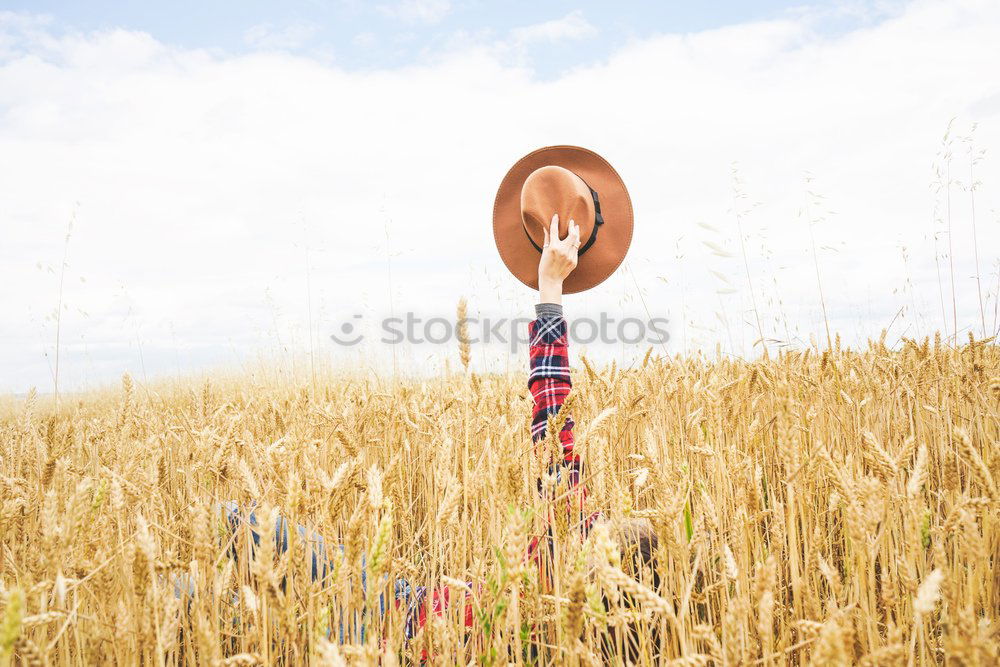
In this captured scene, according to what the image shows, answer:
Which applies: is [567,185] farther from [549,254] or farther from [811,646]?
[811,646]

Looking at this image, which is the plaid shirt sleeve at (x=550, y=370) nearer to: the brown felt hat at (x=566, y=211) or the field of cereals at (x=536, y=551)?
the field of cereals at (x=536, y=551)

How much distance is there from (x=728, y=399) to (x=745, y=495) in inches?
67.8

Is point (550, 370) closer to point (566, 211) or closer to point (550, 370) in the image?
point (550, 370)

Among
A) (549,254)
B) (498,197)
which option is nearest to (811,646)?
(549,254)

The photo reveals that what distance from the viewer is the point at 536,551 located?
122 cm

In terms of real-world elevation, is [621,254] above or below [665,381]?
above

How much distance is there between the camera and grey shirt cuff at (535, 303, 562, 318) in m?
1.93

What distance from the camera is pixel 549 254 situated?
198cm

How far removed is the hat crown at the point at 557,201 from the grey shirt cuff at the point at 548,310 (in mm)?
313

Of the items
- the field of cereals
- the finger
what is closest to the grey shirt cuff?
the finger

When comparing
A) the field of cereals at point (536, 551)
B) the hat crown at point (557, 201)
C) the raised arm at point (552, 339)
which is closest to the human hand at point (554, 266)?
the raised arm at point (552, 339)

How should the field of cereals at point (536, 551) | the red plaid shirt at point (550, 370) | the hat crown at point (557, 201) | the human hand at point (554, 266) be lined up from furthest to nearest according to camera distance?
the hat crown at point (557, 201), the human hand at point (554, 266), the red plaid shirt at point (550, 370), the field of cereals at point (536, 551)

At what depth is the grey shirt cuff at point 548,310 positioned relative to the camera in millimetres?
1935

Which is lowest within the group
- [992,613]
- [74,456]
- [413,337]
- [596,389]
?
[992,613]
